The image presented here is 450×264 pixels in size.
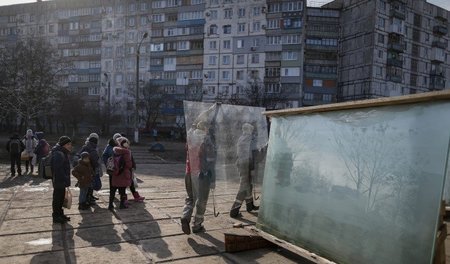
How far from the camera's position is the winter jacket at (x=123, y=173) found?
7.74 meters

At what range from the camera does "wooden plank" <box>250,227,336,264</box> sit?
4305mm

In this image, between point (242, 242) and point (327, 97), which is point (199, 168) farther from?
point (327, 97)

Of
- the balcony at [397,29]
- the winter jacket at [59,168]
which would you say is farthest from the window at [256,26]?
the winter jacket at [59,168]

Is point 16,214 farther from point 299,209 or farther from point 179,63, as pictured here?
point 179,63

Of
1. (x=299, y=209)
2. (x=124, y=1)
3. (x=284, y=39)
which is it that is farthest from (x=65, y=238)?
(x=124, y=1)

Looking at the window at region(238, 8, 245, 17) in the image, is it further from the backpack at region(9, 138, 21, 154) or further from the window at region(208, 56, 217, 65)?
the backpack at region(9, 138, 21, 154)

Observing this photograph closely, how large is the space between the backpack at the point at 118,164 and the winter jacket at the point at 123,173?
1.6 inches

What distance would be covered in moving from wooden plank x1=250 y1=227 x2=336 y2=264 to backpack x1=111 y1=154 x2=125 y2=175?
3.35 m

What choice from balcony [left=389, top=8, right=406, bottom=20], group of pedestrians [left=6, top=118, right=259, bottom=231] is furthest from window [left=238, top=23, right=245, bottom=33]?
group of pedestrians [left=6, top=118, right=259, bottom=231]

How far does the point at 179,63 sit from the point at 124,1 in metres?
15.1

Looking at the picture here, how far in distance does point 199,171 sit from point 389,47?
5630 cm

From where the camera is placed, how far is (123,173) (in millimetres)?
7797

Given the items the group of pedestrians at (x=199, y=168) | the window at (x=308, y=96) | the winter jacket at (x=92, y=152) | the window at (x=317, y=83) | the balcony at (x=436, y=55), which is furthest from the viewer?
the balcony at (x=436, y=55)

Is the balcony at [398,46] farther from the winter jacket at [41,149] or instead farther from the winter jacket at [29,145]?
the winter jacket at [41,149]
